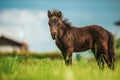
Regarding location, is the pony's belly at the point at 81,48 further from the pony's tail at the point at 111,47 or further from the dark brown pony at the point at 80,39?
the pony's tail at the point at 111,47

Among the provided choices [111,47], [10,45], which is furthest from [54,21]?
[10,45]

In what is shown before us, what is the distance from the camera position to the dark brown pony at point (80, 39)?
4.35 meters

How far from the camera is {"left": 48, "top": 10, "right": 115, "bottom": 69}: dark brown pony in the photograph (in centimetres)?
435

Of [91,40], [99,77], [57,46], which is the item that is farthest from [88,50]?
[99,77]

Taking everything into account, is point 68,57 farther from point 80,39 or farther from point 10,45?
point 10,45

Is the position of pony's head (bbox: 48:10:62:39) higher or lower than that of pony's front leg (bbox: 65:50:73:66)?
higher

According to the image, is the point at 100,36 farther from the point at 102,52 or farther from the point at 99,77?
the point at 99,77

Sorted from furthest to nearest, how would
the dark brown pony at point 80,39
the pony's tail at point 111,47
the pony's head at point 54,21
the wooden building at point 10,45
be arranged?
the wooden building at point 10,45
the pony's tail at point 111,47
the dark brown pony at point 80,39
the pony's head at point 54,21

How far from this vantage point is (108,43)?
193 inches

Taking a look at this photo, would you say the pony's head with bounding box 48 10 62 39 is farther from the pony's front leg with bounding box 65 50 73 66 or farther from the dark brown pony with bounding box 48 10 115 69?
the pony's front leg with bounding box 65 50 73 66

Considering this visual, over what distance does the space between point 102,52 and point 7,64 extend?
183cm

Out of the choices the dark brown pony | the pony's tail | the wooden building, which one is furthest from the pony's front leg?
the wooden building

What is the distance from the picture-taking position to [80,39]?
4.68m

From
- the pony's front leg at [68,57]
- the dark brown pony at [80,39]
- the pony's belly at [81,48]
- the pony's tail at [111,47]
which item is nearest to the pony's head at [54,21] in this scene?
the dark brown pony at [80,39]
